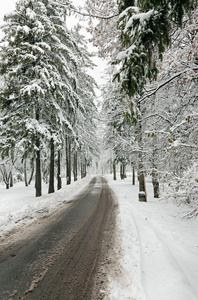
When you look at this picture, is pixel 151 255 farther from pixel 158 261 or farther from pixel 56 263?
pixel 56 263

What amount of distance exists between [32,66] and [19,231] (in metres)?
9.67

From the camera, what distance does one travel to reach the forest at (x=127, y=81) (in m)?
3.57

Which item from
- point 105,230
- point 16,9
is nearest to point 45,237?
point 105,230

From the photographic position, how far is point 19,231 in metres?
5.98

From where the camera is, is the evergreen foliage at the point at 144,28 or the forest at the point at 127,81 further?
the forest at the point at 127,81

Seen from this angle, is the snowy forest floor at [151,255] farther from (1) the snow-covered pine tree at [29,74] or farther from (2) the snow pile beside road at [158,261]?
(1) the snow-covered pine tree at [29,74]

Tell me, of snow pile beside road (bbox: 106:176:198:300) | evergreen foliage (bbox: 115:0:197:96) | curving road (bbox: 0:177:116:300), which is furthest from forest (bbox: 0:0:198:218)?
curving road (bbox: 0:177:116:300)

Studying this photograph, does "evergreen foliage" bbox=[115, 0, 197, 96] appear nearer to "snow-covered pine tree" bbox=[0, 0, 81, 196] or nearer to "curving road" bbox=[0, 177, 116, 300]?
"curving road" bbox=[0, 177, 116, 300]

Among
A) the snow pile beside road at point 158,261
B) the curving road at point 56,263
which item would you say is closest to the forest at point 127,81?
the snow pile beside road at point 158,261

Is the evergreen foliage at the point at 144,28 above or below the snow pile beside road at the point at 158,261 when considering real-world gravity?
above

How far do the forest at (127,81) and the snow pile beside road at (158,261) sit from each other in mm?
942

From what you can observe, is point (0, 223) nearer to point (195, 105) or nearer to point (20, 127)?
point (20, 127)

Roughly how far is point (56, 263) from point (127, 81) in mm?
4232

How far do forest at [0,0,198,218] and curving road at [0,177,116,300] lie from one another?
2.69 metres
